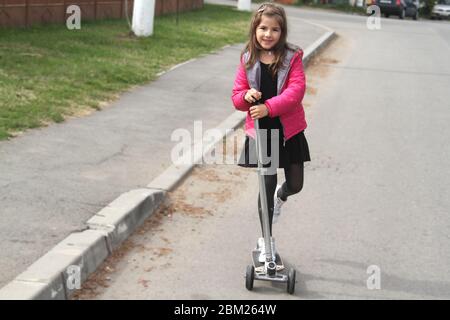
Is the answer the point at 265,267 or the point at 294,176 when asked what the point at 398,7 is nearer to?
the point at 294,176

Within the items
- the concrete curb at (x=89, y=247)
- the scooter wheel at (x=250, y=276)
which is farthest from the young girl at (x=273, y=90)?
the concrete curb at (x=89, y=247)

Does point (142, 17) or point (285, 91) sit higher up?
point (285, 91)

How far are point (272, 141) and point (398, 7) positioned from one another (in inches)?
1509

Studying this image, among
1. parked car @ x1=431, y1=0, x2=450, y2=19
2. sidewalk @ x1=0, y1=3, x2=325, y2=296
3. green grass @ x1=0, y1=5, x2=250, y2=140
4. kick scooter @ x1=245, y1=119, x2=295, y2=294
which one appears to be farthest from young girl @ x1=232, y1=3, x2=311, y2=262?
parked car @ x1=431, y1=0, x2=450, y2=19

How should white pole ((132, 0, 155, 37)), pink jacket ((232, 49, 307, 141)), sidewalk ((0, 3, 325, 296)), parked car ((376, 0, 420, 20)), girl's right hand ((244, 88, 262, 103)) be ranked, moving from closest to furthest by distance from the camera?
girl's right hand ((244, 88, 262, 103)), pink jacket ((232, 49, 307, 141)), sidewalk ((0, 3, 325, 296)), white pole ((132, 0, 155, 37)), parked car ((376, 0, 420, 20))

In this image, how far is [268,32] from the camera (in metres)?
5.24

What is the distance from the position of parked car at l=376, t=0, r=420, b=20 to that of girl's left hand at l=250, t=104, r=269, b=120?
38328 mm

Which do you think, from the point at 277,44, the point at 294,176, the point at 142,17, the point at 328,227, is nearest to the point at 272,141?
the point at 294,176

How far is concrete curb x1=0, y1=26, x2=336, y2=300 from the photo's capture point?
4766mm

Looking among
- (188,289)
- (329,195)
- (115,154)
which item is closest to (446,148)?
(329,195)

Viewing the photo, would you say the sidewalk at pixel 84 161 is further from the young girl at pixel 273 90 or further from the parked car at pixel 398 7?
the parked car at pixel 398 7

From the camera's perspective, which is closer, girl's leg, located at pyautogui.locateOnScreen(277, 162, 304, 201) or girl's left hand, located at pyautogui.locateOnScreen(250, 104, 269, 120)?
girl's left hand, located at pyautogui.locateOnScreen(250, 104, 269, 120)

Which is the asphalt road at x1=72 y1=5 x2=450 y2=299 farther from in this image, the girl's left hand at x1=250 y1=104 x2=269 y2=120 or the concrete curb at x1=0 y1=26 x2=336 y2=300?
the girl's left hand at x1=250 y1=104 x2=269 y2=120

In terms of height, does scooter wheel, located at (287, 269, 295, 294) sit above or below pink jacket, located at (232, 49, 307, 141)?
below
